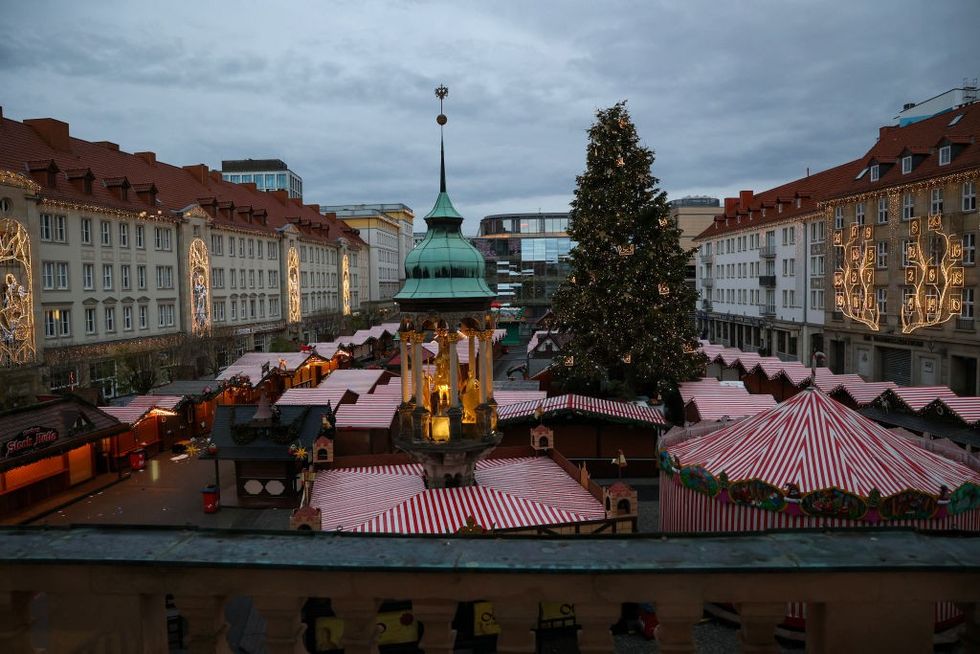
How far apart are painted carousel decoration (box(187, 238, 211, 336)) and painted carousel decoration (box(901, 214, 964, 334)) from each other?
38761 mm

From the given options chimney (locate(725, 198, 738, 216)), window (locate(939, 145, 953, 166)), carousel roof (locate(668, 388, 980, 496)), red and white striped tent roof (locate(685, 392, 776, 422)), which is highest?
chimney (locate(725, 198, 738, 216))

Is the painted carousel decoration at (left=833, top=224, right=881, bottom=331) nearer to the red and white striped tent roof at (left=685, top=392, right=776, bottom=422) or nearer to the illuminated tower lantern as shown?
the red and white striped tent roof at (left=685, top=392, right=776, bottom=422)

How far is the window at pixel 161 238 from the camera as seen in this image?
39.5 meters

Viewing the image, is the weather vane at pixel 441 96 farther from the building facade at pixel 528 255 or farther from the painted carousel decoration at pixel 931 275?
the building facade at pixel 528 255

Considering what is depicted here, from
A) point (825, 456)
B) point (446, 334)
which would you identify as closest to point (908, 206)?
point (825, 456)

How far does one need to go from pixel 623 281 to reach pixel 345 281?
51.6 meters

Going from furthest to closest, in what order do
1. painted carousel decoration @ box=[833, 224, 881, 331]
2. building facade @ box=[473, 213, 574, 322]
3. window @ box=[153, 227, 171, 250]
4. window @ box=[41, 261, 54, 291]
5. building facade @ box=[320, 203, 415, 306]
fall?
building facade @ box=[473, 213, 574, 322]
building facade @ box=[320, 203, 415, 306]
window @ box=[153, 227, 171, 250]
painted carousel decoration @ box=[833, 224, 881, 331]
window @ box=[41, 261, 54, 291]

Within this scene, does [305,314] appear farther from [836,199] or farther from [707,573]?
[707,573]

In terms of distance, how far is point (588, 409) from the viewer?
1934 cm

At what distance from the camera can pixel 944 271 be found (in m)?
32.5

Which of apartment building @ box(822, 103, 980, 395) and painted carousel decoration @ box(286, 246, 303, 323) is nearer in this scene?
apartment building @ box(822, 103, 980, 395)

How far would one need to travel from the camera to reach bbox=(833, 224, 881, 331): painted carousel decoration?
38.1 meters

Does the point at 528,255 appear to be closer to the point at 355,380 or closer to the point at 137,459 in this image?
the point at 355,380

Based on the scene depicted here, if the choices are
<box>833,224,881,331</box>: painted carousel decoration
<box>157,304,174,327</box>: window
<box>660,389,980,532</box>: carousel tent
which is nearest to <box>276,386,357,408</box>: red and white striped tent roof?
<box>660,389,980,532</box>: carousel tent
